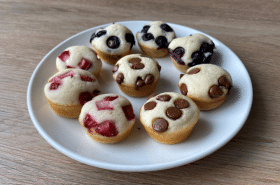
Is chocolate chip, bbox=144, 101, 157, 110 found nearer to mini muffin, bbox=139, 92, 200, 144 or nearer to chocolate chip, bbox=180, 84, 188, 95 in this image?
mini muffin, bbox=139, 92, 200, 144

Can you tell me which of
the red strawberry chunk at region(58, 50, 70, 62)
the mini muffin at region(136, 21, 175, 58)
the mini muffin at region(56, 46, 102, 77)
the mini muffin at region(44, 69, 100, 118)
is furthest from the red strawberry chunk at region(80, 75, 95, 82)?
the mini muffin at region(136, 21, 175, 58)

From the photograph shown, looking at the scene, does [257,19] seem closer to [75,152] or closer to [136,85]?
[136,85]

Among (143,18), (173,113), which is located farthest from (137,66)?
(143,18)

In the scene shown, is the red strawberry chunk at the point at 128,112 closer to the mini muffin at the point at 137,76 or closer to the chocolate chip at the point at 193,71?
the mini muffin at the point at 137,76

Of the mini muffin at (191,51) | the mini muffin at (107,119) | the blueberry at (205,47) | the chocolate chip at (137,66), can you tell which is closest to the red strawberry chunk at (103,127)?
the mini muffin at (107,119)

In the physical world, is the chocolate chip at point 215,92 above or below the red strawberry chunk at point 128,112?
above

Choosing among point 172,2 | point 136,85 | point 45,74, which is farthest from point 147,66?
point 172,2
